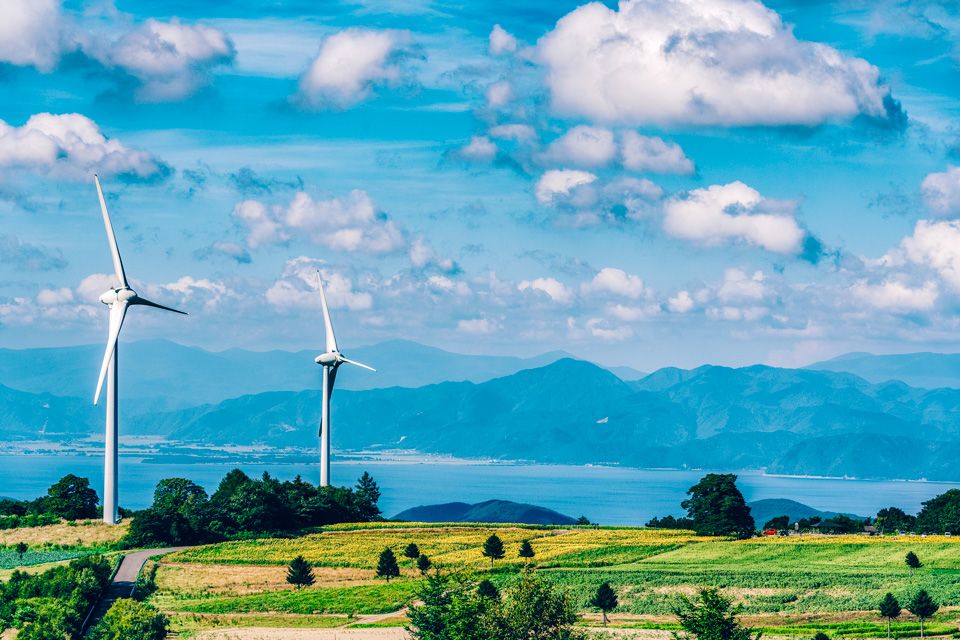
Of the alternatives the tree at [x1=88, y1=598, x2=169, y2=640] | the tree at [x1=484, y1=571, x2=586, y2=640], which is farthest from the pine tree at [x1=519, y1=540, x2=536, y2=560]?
the tree at [x1=484, y1=571, x2=586, y2=640]

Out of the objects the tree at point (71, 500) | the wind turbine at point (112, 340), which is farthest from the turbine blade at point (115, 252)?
the tree at point (71, 500)

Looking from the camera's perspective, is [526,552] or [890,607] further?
[526,552]

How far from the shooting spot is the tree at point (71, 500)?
11827 cm

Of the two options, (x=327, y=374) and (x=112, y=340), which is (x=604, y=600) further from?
(x=327, y=374)

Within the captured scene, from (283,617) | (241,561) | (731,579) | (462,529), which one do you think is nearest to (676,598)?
(731,579)

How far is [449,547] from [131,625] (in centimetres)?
4464

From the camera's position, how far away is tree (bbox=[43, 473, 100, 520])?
118 metres

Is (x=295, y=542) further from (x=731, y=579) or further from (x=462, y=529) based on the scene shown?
(x=731, y=579)

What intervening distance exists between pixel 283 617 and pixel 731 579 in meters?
32.5

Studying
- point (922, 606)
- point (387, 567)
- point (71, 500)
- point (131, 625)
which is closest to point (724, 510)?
point (387, 567)

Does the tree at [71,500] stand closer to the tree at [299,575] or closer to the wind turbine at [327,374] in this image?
the wind turbine at [327,374]

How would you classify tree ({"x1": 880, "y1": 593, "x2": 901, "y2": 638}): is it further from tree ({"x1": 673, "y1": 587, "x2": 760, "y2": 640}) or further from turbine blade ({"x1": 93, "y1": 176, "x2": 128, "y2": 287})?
turbine blade ({"x1": 93, "y1": 176, "x2": 128, "y2": 287})

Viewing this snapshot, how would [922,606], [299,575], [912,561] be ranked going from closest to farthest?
1. [922,606]
2. [299,575]
3. [912,561]

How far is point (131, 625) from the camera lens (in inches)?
2336
